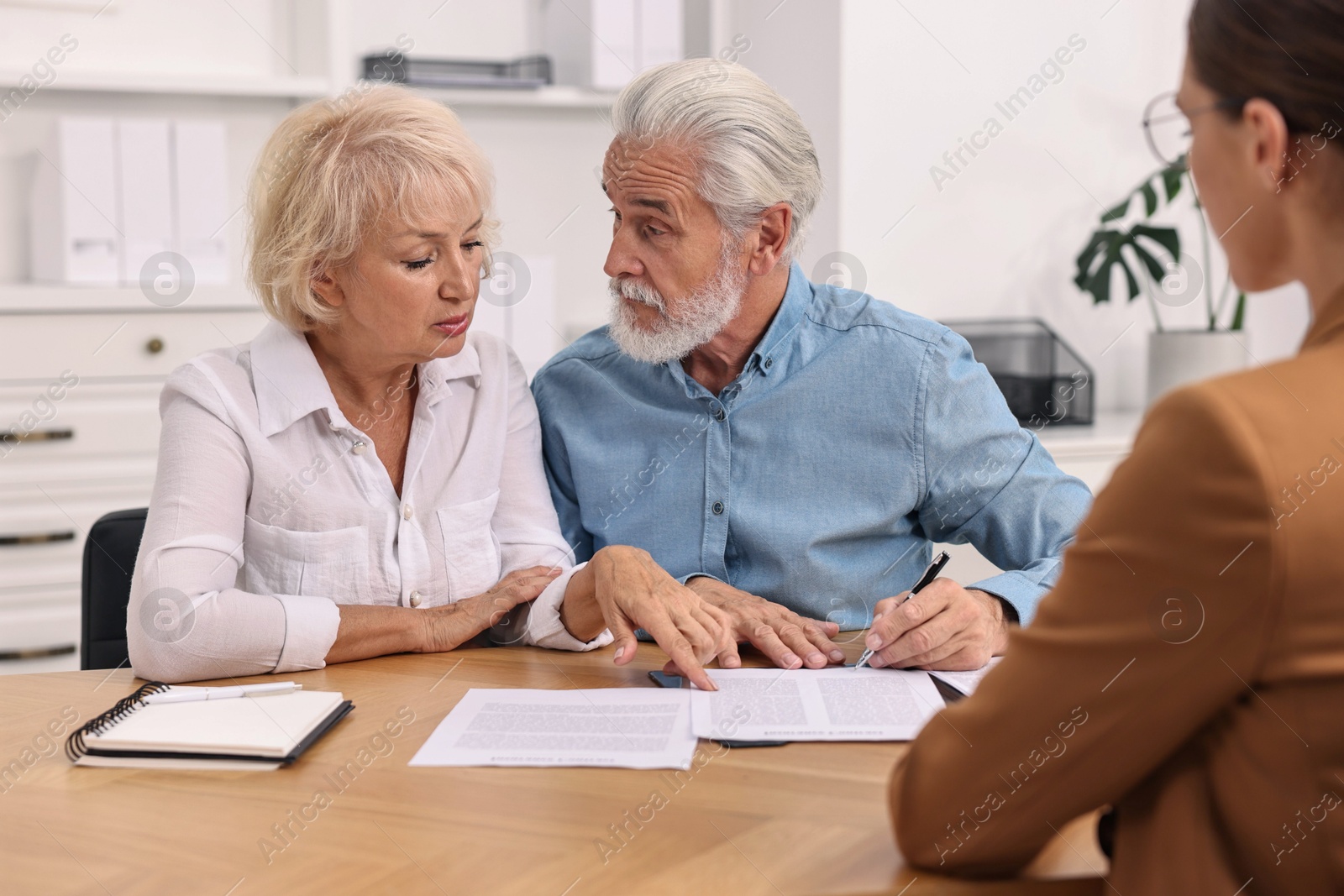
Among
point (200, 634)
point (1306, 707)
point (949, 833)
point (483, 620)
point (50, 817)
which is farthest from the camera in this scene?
point (483, 620)

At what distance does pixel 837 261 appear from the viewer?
3.10m

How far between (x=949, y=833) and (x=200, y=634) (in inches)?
35.2

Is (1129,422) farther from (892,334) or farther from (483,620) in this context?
(483,620)

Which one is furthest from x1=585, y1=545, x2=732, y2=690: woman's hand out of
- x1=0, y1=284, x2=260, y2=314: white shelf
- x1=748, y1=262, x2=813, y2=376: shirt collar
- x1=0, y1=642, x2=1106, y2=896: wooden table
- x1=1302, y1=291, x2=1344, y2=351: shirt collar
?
x1=0, y1=284, x2=260, y2=314: white shelf

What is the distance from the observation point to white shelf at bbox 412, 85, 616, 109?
123 inches

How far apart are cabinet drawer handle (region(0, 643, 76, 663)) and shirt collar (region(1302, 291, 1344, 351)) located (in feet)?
9.24

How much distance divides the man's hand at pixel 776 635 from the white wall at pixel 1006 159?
1769 mm

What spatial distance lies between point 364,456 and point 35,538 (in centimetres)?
159

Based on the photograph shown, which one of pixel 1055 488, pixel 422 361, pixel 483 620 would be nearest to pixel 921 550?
pixel 1055 488

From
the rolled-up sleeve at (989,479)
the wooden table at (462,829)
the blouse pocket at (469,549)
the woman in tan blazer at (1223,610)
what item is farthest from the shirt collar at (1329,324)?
the blouse pocket at (469,549)

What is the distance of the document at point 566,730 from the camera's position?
113cm

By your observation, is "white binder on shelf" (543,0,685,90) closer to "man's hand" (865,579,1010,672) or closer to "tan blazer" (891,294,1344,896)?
"man's hand" (865,579,1010,672)

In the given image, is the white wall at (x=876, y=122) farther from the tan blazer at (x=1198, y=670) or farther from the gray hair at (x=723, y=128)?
the tan blazer at (x=1198, y=670)

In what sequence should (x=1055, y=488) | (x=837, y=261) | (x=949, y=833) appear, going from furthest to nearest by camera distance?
1. (x=837, y=261)
2. (x=1055, y=488)
3. (x=949, y=833)
